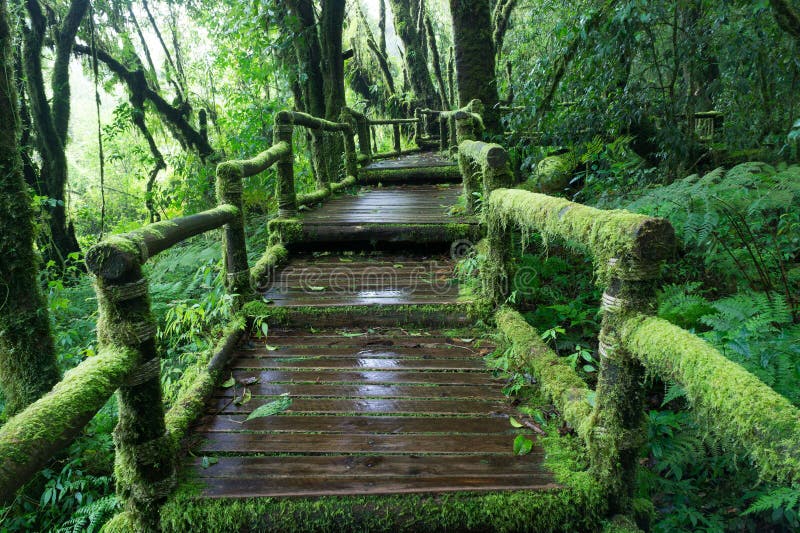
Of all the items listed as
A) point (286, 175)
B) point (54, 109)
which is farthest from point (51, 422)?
point (54, 109)

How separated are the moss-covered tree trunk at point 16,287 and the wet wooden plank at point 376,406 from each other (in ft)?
8.03

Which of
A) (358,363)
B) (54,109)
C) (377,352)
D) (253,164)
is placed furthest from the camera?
(54,109)

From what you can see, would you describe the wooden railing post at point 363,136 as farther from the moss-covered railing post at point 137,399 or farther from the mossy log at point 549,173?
the moss-covered railing post at point 137,399

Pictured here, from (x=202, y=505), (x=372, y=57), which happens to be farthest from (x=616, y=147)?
(x=372, y=57)

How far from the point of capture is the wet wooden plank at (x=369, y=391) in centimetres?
272

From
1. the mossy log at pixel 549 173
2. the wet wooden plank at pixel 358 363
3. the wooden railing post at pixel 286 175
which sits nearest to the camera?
the wet wooden plank at pixel 358 363

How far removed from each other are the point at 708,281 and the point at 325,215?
418 centimetres

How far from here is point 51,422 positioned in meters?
1.33

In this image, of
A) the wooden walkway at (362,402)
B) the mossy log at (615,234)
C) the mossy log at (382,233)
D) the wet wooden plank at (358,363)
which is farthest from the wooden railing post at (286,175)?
the mossy log at (615,234)

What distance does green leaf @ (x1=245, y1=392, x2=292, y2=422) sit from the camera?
8.37 feet

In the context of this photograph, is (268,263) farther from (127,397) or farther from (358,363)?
(127,397)

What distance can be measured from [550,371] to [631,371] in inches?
33.2

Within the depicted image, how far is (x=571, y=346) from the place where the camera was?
13.2ft

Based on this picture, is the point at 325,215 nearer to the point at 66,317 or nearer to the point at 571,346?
the point at 571,346
